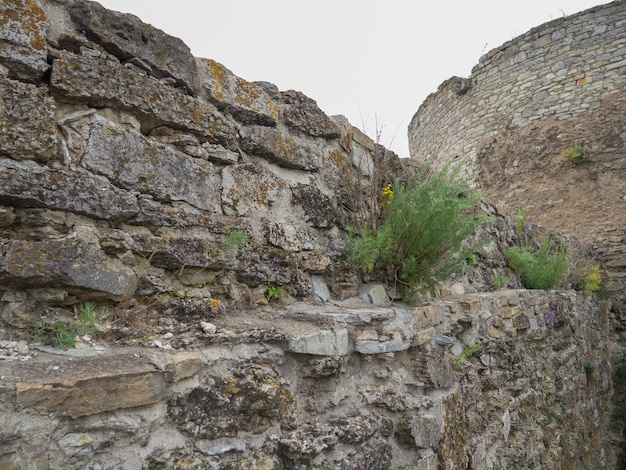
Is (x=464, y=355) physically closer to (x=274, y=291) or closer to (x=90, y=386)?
(x=274, y=291)

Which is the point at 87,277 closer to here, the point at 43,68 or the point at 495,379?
the point at 43,68

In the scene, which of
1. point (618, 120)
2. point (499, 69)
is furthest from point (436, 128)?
point (618, 120)

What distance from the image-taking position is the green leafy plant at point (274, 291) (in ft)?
5.74

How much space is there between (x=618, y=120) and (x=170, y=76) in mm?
7274

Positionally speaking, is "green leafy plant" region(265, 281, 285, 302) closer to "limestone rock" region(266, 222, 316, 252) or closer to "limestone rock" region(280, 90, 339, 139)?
"limestone rock" region(266, 222, 316, 252)

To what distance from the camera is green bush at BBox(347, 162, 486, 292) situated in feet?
6.84

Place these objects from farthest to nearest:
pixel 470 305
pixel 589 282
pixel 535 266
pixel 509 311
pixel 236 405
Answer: pixel 589 282
pixel 535 266
pixel 509 311
pixel 470 305
pixel 236 405

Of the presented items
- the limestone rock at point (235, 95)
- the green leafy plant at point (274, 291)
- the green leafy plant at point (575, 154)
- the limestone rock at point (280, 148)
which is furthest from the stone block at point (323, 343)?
the green leafy plant at point (575, 154)

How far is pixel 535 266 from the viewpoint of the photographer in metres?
3.82

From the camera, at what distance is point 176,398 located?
119 centimetres

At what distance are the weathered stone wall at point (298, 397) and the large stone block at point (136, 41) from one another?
37.2 inches

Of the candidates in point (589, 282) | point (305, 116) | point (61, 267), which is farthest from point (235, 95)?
point (589, 282)

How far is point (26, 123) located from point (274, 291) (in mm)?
1003

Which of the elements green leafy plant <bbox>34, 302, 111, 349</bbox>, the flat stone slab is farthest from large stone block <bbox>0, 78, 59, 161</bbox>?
the flat stone slab
